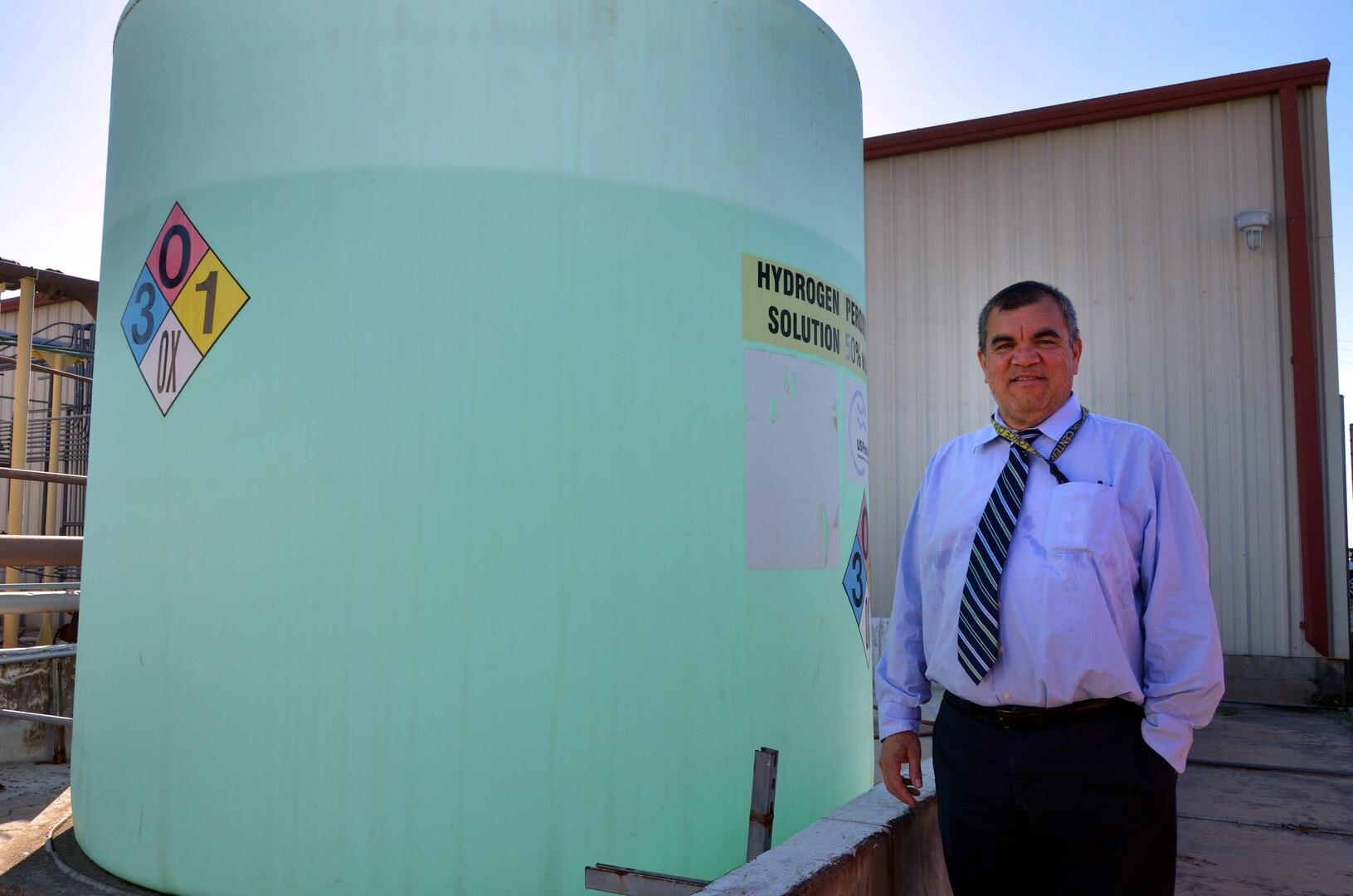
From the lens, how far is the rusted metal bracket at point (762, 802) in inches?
125

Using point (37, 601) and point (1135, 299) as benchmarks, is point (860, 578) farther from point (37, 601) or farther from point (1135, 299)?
point (1135, 299)

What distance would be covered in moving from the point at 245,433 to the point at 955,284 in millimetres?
8763

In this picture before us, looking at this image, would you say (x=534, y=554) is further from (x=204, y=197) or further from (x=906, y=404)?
(x=906, y=404)

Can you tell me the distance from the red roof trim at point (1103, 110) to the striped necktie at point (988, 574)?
9.04m

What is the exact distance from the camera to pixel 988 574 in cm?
234

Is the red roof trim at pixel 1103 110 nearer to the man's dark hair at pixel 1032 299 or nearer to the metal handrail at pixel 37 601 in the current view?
the metal handrail at pixel 37 601

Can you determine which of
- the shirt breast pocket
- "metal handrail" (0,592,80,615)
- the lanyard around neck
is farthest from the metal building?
the shirt breast pocket

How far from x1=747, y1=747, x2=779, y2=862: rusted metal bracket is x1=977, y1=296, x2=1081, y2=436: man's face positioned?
1.34 m

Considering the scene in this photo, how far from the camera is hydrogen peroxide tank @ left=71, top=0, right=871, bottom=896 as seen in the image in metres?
3.20

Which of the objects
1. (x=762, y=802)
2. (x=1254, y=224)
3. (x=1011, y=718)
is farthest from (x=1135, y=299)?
(x=1011, y=718)

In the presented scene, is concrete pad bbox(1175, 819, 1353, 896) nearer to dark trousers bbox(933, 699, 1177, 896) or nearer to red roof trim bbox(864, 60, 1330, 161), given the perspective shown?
dark trousers bbox(933, 699, 1177, 896)

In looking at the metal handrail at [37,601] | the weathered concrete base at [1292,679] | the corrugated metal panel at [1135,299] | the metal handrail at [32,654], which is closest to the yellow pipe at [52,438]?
the metal handrail at [37,601]

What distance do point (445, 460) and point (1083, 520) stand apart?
185 cm

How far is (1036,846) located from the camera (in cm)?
229
